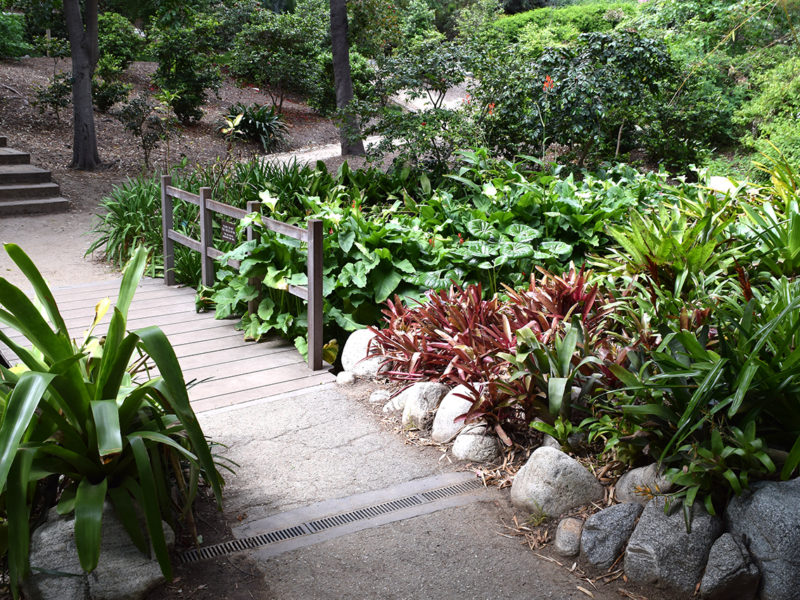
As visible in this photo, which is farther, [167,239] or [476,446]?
[167,239]

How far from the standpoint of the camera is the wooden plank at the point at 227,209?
5770 mm

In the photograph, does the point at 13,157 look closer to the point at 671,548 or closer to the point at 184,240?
the point at 184,240

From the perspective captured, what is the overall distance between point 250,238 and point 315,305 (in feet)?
3.42

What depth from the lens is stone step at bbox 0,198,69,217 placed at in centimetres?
988

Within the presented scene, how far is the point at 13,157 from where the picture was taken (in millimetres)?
11273

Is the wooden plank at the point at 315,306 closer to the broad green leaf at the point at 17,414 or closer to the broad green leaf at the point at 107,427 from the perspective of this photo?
the broad green leaf at the point at 107,427

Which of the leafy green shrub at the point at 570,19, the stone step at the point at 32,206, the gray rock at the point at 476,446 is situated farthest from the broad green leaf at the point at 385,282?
the leafy green shrub at the point at 570,19

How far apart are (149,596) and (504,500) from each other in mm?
1548

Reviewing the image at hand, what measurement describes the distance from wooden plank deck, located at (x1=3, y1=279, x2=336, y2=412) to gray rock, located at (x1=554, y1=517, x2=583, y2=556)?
6.47ft

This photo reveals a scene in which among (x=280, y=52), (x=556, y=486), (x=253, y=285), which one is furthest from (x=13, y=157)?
(x=556, y=486)

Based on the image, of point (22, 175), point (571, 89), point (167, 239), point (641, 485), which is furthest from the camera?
point (22, 175)

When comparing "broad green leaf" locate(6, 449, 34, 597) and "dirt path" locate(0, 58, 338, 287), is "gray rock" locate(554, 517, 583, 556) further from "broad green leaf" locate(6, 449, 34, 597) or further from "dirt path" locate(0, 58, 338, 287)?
A: "dirt path" locate(0, 58, 338, 287)

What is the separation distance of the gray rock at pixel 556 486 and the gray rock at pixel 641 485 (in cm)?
10

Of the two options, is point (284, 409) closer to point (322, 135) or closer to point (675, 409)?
point (675, 409)
